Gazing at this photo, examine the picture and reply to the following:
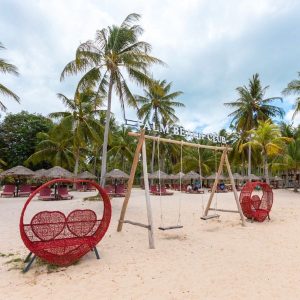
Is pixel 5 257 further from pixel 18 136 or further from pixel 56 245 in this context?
pixel 18 136

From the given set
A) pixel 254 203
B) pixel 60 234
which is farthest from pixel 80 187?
Answer: pixel 60 234

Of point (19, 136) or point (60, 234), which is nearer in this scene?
point (60, 234)

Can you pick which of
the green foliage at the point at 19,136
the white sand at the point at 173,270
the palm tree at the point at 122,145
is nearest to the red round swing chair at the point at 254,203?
the white sand at the point at 173,270

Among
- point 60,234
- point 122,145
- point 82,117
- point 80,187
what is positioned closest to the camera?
point 60,234

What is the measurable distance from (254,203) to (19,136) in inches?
1371

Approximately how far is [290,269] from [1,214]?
37.9ft

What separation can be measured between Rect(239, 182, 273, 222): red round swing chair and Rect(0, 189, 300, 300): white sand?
199cm

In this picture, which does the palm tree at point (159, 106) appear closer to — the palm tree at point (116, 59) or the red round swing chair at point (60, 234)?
the palm tree at point (116, 59)

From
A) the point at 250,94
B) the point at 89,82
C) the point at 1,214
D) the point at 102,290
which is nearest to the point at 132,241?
the point at 102,290

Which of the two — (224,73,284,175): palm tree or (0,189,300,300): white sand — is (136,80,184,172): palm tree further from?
(0,189,300,300): white sand

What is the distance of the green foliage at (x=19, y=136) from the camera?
3806 centimetres

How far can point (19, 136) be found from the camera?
1529 inches

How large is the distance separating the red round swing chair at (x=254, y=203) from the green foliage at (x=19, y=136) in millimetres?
32712

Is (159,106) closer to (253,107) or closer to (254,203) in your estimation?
(253,107)
